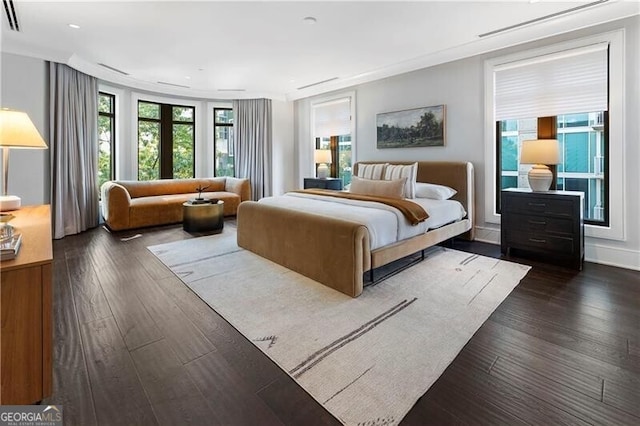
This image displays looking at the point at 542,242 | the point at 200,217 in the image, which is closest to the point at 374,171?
the point at 542,242

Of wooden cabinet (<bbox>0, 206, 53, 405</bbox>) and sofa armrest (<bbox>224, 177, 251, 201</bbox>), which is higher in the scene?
sofa armrest (<bbox>224, 177, 251, 201</bbox>)

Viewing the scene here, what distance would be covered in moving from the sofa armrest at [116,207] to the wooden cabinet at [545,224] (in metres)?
5.42

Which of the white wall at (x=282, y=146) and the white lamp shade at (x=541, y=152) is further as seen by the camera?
the white wall at (x=282, y=146)

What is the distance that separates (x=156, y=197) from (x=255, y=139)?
7.98 feet

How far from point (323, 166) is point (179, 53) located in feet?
9.96

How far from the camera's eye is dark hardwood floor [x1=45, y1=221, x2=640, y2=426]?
1388 mm

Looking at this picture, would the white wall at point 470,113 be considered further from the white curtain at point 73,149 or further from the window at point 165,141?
the white curtain at point 73,149

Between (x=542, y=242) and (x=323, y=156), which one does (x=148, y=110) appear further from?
(x=542, y=242)

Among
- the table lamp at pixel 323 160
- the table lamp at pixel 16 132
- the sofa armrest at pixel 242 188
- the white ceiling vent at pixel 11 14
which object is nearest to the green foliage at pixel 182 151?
the sofa armrest at pixel 242 188

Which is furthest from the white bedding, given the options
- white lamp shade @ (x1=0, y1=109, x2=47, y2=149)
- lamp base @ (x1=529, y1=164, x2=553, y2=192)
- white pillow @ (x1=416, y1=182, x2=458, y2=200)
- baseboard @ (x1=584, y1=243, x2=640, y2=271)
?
white lamp shade @ (x1=0, y1=109, x2=47, y2=149)

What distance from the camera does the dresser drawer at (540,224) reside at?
3.26 meters

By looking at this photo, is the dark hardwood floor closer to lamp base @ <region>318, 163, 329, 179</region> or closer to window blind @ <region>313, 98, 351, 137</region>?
lamp base @ <region>318, 163, 329, 179</region>

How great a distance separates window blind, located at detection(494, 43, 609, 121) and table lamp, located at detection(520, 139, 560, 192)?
1.73 ft

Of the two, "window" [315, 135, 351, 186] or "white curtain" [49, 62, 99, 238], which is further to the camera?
"window" [315, 135, 351, 186]
